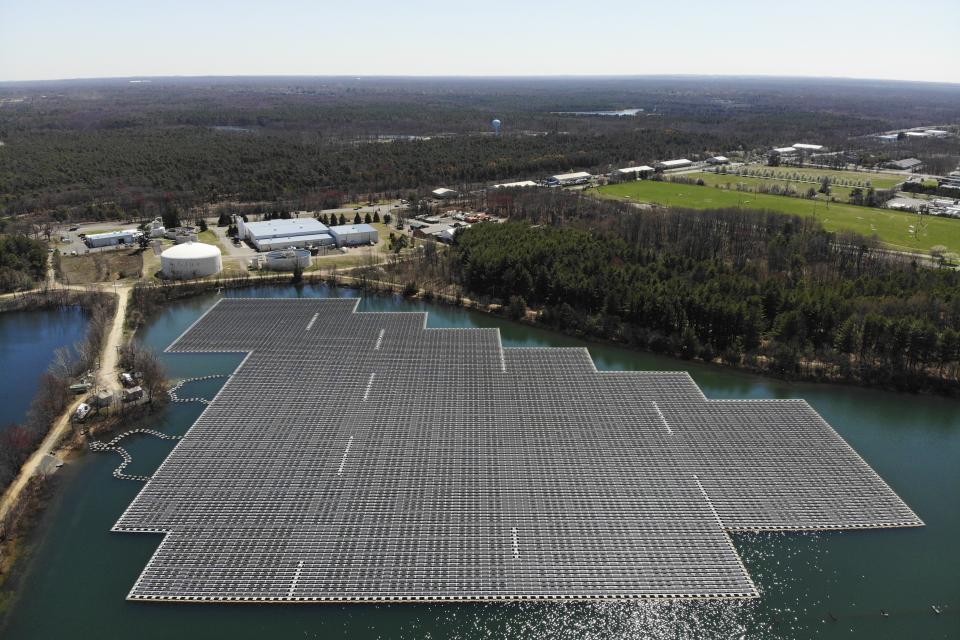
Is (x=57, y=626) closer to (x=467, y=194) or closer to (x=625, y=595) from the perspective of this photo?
(x=625, y=595)

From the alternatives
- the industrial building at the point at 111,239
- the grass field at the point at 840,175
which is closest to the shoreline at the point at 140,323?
the industrial building at the point at 111,239

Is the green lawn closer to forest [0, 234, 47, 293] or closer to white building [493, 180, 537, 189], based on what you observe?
white building [493, 180, 537, 189]

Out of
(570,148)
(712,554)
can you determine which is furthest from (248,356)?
(570,148)

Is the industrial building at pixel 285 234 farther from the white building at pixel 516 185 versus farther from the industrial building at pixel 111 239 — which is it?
the white building at pixel 516 185

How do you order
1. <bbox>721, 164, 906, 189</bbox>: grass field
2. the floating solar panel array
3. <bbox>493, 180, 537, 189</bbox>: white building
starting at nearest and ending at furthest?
1. the floating solar panel array
2. <bbox>493, 180, 537, 189</bbox>: white building
3. <bbox>721, 164, 906, 189</bbox>: grass field

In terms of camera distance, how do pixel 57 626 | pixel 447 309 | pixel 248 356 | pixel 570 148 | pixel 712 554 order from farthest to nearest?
pixel 570 148, pixel 447 309, pixel 248 356, pixel 712 554, pixel 57 626

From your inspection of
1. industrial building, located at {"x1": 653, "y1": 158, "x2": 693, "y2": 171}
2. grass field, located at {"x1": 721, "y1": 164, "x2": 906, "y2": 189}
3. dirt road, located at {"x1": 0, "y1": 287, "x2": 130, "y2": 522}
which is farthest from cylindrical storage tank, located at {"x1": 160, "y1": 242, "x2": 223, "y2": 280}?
grass field, located at {"x1": 721, "y1": 164, "x2": 906, "y2": 189}
